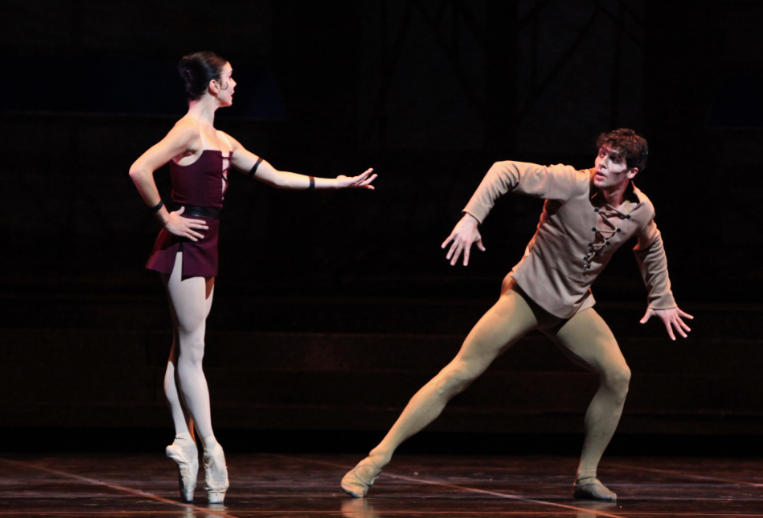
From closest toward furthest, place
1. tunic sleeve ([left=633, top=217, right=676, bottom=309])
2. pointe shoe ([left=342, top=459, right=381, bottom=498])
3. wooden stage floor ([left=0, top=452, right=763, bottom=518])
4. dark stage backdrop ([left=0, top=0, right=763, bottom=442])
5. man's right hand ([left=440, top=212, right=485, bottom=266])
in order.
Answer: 1. man's right hand ([left=440, top=212, right=485, bottom=266])
2. wooden stage floor ([left=0, top=452, right=763, bottom=518])
3. pointe shoe ([left=342, top=459, right=381, bottom=498])
4. tunic sleeve ([left=633, top=217, right=676, bottom=309])
5. dark stage backdrop ([left=0, top=0, right=763, bottom=442])

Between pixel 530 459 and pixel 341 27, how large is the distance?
4104 millimetres

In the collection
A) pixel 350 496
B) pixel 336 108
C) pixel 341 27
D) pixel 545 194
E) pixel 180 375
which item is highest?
pixel 341 27

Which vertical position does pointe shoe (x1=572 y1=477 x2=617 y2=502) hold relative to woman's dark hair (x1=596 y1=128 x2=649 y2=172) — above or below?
below

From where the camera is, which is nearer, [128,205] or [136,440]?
[136,440]

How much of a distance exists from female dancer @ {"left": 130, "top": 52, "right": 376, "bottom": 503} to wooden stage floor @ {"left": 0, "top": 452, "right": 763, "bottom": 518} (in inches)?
7.9

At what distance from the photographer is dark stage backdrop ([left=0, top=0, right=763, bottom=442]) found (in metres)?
8.11

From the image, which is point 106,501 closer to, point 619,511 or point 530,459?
point 619,511

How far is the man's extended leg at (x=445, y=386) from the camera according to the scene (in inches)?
150

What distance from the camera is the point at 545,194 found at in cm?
374

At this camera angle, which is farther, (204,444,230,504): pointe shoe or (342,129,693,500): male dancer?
(342,129,693,500): male dancer

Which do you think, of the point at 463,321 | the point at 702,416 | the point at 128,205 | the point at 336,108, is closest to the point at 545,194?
the point at 702,416

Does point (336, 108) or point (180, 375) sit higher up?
point (336, 108)

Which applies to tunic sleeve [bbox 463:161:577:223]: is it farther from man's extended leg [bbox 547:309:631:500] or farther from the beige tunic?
man's extended leg [bbox 547:309:631:500]

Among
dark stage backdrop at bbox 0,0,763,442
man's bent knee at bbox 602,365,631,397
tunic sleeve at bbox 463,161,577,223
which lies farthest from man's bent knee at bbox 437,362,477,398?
dark stage backdrop at bbox 0,0,763,442
